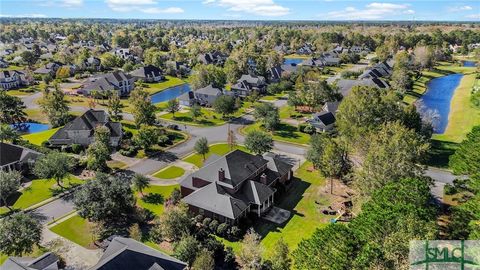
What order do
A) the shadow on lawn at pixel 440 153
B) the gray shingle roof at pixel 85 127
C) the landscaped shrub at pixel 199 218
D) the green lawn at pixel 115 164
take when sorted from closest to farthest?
1. the landscaped shrub at pixel 199 218
2. the green lawn at pixel 115 164
3. the shadow on lawn at pixel 440 153
4. the gray shingle roof at pixel 85 127

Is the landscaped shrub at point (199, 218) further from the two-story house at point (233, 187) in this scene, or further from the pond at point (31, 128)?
the pond at point (31, 128)

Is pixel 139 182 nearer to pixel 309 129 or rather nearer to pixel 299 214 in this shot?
pixel 299 214

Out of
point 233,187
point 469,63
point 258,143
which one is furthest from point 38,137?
point 469,63

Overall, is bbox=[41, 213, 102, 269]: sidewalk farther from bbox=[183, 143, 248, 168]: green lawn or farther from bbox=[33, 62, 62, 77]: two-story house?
bbox=[33, 62, 62, 77]: two-story house

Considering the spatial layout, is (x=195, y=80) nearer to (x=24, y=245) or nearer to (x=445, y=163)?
(x=445, y=163)

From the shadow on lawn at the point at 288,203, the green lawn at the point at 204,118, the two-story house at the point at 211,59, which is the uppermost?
the two-story house at the point at 211,59

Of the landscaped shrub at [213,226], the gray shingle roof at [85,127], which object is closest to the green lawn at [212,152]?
the gray shingle roof at [85,127]
